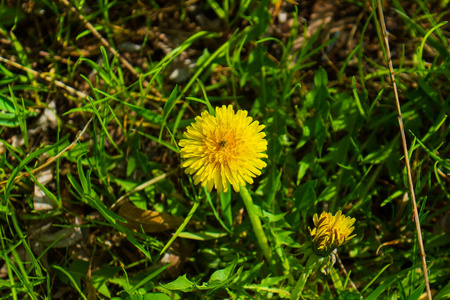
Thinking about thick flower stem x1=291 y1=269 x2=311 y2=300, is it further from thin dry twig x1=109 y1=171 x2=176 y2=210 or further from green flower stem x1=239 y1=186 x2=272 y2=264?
thin dry twig x1=109 y1=171 x2=176 y2=210

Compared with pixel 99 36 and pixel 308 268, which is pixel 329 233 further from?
pixel 99 36

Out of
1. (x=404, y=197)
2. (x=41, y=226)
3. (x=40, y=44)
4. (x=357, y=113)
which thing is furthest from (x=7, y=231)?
(x=404, y=197)

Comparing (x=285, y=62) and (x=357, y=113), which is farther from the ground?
(x=285, y=62)

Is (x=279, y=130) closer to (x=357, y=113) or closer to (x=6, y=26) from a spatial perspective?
(x=357, y=113)

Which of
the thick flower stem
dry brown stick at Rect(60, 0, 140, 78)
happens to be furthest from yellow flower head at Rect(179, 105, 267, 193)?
dry brown stick at Rect(60, 0, 140, 78)

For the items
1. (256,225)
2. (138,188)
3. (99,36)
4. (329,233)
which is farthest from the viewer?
(99,36)

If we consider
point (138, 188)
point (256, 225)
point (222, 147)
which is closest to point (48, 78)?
point (138, 188)
